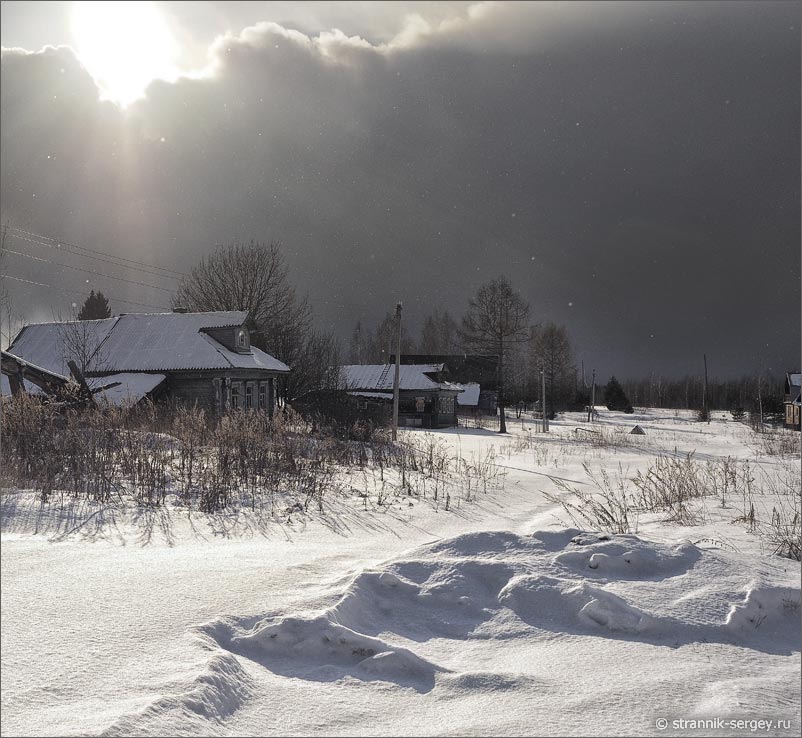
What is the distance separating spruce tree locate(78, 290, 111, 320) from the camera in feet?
139

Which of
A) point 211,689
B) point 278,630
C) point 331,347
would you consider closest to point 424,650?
point 278,630

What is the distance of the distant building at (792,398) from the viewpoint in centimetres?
4384

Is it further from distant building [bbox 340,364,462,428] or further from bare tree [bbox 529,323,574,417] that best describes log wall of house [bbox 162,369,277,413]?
bare tree [bbox 529,323,574,417]

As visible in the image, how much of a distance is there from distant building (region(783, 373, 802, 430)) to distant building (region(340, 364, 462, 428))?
24.5 metres

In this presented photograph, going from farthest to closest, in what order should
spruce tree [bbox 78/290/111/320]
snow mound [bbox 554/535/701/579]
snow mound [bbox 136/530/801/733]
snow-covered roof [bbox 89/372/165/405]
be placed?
spruce tree [bbox 78/290/111/320], snow-covered roof [bbox 89/372/165/405], snow mound [bbox 554/535/701/579], snow mound [bbox 136/530/801/733]

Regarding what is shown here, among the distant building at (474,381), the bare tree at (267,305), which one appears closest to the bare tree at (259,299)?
the bare tree at (267,305)

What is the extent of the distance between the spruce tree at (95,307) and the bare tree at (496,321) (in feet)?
82.1

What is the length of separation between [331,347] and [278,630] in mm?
26852

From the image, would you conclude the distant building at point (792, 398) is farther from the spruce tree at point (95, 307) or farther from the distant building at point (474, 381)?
the spruce tree at point (95, 307)

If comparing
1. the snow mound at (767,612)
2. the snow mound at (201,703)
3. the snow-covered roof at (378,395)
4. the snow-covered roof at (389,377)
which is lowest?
the snow mound at (767,612)

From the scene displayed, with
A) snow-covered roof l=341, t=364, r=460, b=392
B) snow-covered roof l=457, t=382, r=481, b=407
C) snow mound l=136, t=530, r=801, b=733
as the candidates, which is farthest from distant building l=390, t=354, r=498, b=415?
snow mound l=136, t=530, r=801, b=733

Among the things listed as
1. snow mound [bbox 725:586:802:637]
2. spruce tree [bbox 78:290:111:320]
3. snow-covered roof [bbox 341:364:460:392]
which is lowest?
snow mound [bbox 725:586:802:637]

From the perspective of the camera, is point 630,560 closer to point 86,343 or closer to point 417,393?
point 86,343

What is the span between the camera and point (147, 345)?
25.5 metres
